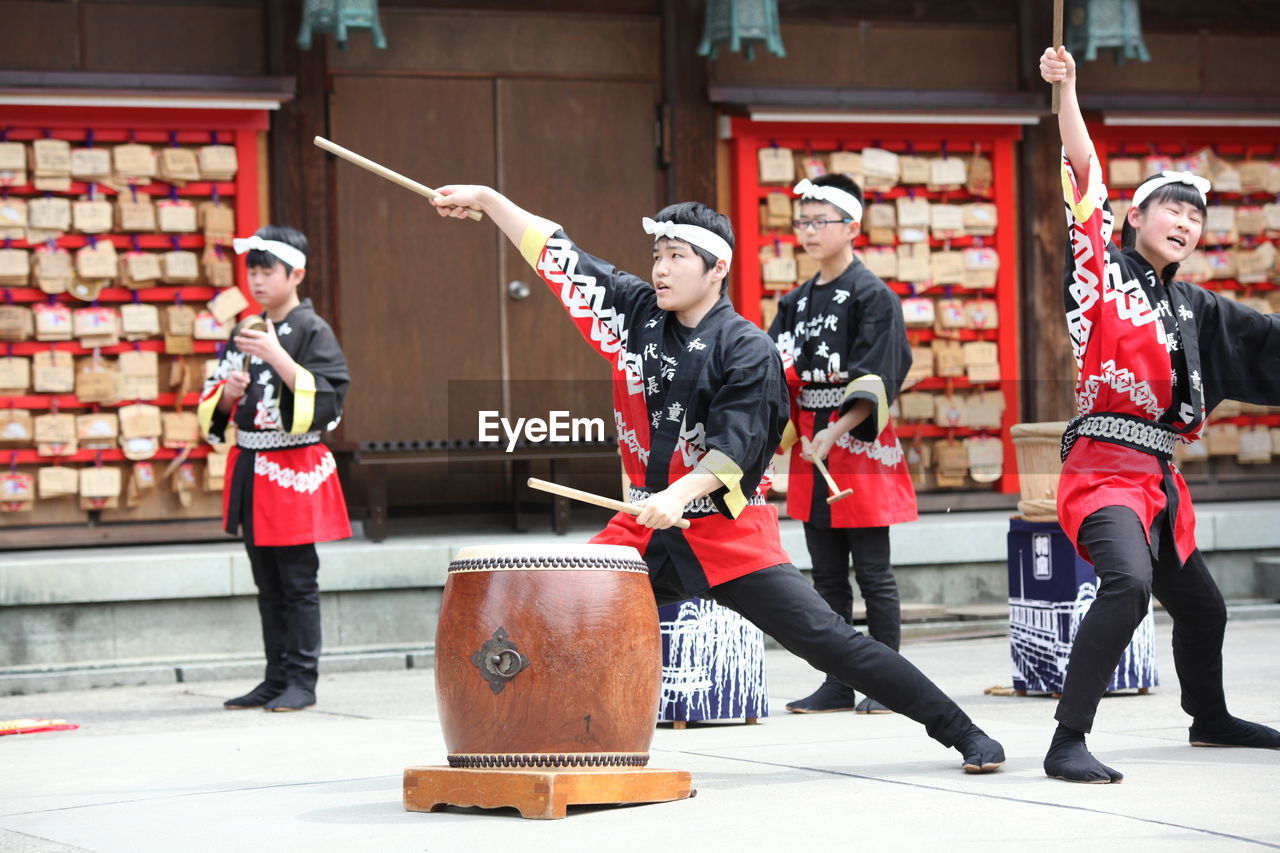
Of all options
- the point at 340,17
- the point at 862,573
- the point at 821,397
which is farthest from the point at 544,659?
the point at 340,17

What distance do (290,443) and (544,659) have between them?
2944 millimetres

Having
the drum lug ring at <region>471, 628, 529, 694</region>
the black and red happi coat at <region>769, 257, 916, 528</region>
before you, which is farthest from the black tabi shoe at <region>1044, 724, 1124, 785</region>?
the black and red happi coat at <region>769, 257, 916, 528</region>

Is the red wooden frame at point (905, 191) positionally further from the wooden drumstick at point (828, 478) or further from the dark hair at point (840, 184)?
the wooden drumstick at point (828, 478)

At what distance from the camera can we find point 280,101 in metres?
9.23

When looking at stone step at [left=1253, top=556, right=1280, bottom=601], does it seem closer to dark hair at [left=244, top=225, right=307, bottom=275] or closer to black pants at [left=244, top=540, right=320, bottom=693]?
black pants at [left=244, top=540, right=320, bottom=693]

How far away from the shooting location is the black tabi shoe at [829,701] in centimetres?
612

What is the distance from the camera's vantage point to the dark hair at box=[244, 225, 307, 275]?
22.0 ft

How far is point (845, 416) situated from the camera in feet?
20.2

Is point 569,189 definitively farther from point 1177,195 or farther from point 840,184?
point 1177,195

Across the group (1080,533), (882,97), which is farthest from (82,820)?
(882,97)

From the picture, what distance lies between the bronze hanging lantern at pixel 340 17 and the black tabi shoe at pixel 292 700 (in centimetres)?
359

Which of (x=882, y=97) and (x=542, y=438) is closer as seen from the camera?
(x=542, y=438)

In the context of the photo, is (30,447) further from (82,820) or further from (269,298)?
(82,820)

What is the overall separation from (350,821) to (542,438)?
4.84 m
